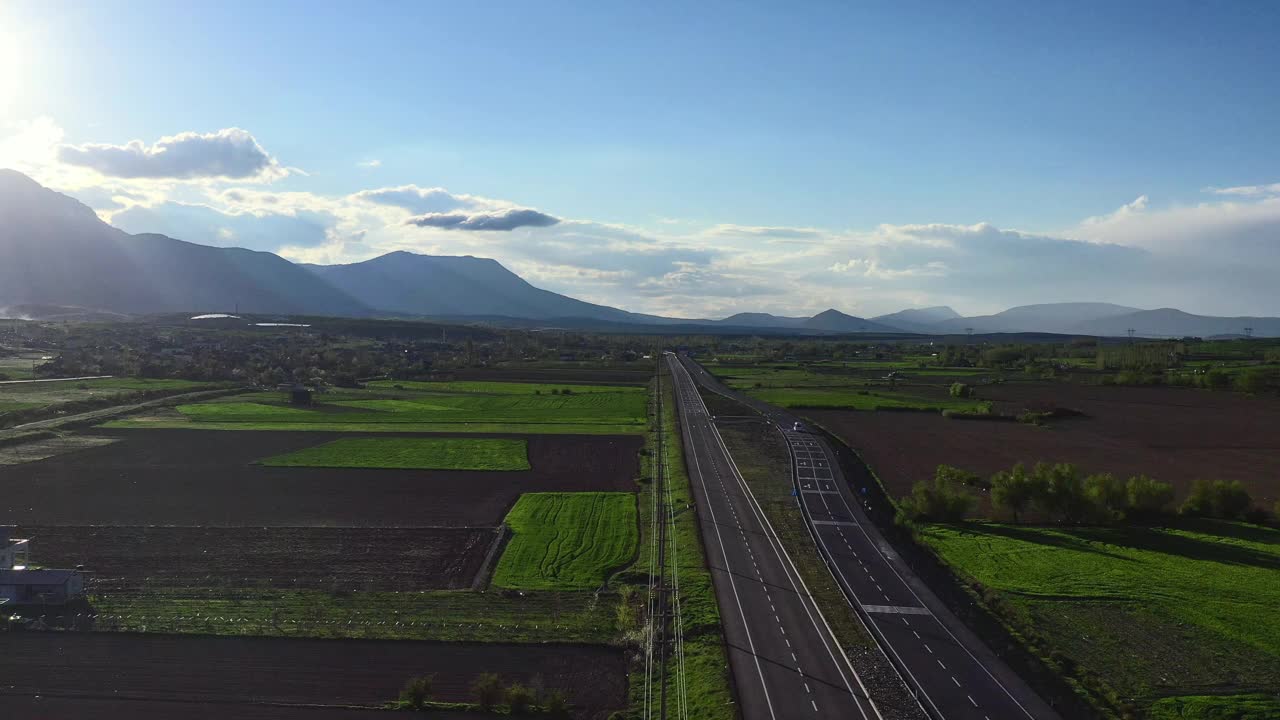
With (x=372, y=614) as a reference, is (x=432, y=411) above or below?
above

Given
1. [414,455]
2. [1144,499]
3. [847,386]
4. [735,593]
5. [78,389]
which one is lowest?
[735,593]

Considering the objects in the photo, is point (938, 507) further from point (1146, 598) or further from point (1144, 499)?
point (1146, 598)

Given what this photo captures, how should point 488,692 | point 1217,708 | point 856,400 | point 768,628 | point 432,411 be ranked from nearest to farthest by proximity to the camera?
point 488,692, point 1217,708, point 768,628, point 432,411, point 856,400

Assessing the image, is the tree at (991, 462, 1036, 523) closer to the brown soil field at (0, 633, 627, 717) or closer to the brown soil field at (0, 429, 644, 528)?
the brown soil field at (0, 429, 644, 528)

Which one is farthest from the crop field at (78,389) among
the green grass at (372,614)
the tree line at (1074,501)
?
the tree line at (1074,501)

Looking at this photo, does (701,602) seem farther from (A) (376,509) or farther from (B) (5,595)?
(B) (5,595)

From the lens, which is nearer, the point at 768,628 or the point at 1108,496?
the point at 768,628

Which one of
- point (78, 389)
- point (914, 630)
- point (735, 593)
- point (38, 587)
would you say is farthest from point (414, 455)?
point (78, 389)
